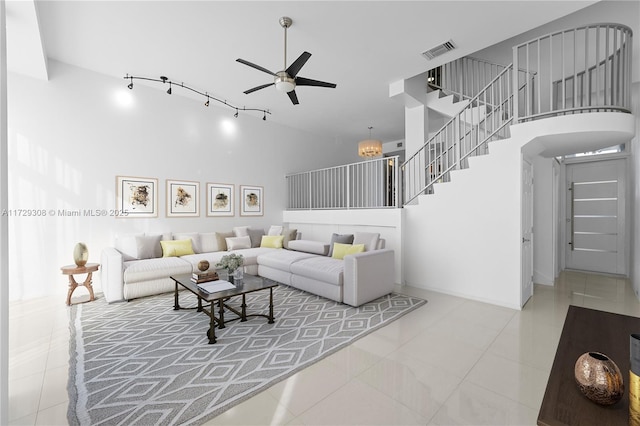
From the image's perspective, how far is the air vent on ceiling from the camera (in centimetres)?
422

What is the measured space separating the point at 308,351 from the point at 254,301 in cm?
169

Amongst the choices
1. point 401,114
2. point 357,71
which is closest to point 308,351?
point 357,71

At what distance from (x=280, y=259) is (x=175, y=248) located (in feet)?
6.33

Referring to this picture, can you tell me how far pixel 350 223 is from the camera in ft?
20.1

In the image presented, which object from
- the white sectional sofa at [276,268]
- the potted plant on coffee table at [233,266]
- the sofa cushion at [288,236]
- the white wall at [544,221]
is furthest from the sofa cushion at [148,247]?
the white wall at [544,221]

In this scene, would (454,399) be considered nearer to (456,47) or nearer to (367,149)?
(456,47)

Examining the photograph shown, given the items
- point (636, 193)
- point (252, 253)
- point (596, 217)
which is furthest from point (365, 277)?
point (596, 217)

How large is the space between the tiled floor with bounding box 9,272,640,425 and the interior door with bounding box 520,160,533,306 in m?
0.54

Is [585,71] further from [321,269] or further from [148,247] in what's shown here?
[148,247]

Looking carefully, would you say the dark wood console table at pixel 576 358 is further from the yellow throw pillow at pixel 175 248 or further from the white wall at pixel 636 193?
the yellow throw pillow at pixel 175 248

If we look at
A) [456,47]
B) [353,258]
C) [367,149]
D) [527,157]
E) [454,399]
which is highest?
[456,47]

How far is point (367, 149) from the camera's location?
24.6ft

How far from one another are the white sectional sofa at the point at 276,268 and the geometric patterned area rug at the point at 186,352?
0.20 metres

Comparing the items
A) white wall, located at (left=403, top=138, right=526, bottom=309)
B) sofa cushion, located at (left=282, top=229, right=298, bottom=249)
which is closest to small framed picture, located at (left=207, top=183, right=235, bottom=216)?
sofa cushion, located at (left=282, top=229, right=298, bottom=249)
